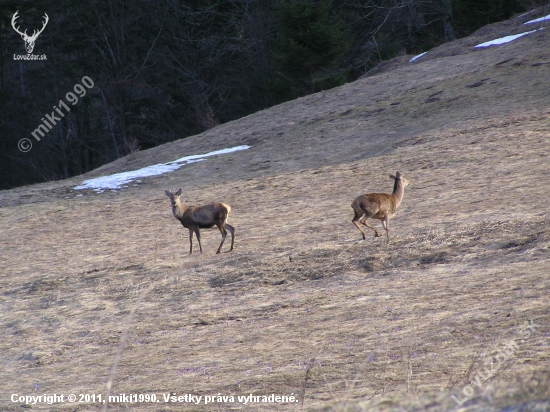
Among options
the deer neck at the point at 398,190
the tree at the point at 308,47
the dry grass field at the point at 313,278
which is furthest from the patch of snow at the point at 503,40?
the deer neck at the point at 398,190

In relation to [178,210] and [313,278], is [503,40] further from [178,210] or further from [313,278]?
[313,278]

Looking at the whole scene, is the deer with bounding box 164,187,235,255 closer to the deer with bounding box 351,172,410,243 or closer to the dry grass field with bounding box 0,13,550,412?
the dry grass field with bounding box 0,13,550,412

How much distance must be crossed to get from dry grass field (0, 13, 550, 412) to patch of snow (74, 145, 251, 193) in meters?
0.79

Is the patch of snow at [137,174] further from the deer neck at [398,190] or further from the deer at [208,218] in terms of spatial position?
the deer neck at [398,190]

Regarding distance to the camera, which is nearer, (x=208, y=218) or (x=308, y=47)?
(x=208, y=218)

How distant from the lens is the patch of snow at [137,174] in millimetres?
24984

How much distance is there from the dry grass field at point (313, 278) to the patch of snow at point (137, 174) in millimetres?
793

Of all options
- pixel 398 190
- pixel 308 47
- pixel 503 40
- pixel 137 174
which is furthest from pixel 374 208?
pixel 308 47

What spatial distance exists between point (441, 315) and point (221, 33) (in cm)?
4581

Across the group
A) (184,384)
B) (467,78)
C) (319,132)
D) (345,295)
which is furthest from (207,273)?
(467,78)

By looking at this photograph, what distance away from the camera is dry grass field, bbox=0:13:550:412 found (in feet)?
23.0

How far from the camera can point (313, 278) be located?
11430 mm

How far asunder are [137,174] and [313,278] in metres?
15.9

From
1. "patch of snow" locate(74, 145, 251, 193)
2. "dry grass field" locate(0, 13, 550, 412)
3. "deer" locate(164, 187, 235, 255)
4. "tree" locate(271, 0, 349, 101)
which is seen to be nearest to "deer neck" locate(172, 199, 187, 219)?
"deer" locate(164, 187, 235, 255)
